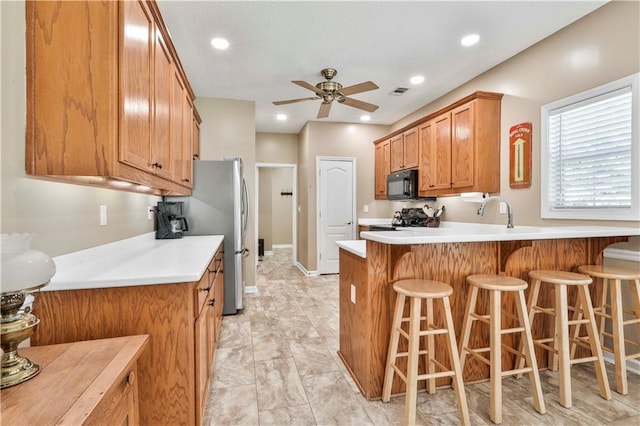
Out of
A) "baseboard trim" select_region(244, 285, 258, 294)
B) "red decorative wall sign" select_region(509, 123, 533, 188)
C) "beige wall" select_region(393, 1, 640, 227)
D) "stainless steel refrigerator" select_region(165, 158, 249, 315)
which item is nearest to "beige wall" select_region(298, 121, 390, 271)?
"baseboard trim" select_region(244, 285, 258, 294)

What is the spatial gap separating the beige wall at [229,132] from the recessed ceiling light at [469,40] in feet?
8.99

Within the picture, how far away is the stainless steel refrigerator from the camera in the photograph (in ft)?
11.2

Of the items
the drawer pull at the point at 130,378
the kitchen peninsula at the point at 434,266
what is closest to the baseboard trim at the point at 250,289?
the kitchen peninsula at the point at 434,266

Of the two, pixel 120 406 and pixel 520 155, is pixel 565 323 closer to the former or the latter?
pixel 520 155

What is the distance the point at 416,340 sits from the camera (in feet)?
5.54

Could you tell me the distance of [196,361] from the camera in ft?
5.10

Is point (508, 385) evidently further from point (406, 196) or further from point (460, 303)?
point (406, 196)

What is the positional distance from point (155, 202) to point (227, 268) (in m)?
1.01

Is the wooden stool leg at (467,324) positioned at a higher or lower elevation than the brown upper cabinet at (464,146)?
lower

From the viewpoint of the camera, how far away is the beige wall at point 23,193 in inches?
47.4

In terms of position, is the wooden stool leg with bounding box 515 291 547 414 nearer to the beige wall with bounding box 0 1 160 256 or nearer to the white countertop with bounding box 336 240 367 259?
the white countertop with bounding box 336 240 367 259

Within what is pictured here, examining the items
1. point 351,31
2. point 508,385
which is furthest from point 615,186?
point 351,31

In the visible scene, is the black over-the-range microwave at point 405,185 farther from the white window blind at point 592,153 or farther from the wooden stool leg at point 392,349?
the wooden stool leg at point 392,349

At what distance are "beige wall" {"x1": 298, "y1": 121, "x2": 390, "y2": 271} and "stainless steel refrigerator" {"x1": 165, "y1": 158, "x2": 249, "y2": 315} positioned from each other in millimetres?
2207
